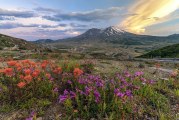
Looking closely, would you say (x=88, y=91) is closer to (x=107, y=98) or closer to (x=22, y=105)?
(x=107, y=98)

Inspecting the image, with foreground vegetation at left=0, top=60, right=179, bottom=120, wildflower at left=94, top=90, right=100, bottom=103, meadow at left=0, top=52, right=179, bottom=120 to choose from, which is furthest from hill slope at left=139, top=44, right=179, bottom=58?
wildflower at left=94, top=90, right=100, bottom=103

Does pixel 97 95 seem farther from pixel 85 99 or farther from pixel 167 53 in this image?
pixel 167 53

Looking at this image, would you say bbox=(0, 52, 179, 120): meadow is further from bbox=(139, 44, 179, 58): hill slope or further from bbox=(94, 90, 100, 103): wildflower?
bbox=(139, 44, 179, 58): hill slope

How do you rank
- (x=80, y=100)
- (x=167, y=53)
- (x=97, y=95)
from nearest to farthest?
(x=97, y=95) → (x=80, y=100) → (x=167, y=53)

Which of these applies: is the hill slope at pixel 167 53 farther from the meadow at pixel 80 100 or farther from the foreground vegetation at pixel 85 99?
the meadow at pixel 80 100

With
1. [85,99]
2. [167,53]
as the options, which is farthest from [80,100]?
A: [167,53]

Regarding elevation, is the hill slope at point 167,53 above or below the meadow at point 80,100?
below

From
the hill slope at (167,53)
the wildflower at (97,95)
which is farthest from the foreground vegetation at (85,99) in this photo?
the hill slope at (167,53)

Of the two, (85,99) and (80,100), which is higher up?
(85,99)

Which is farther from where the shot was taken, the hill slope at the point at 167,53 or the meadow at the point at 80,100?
the hill slope at the point at 167,53

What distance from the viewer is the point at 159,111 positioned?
770cm

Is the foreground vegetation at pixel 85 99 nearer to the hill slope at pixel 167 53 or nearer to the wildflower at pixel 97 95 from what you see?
the wildflower at pixel 97 95

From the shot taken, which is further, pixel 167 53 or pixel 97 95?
pixel 167 53

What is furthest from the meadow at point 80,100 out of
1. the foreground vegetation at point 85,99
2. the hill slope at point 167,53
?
the hill slope at point 167,53
